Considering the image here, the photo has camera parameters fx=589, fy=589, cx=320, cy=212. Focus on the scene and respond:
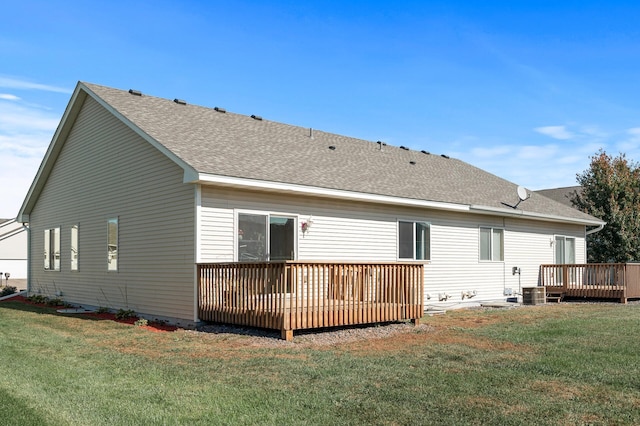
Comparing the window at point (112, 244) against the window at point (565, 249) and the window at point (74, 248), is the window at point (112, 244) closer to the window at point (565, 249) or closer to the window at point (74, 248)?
the window at point (74, 248)

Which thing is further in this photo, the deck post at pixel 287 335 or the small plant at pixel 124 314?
the small plant at pixel 124 314

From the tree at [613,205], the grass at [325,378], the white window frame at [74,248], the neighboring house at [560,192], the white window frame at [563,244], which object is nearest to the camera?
the grass at [325,378]

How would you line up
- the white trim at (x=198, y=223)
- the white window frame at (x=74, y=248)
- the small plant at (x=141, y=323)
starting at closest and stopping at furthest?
the white trim at (x=198, y=223) → the small plant at (x=141, y=323) → the white window frame at (x=74, y=248)

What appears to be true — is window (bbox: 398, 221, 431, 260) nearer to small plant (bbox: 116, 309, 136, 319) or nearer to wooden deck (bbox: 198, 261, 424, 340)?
wooden deck (bbox: 198, 261, 424, 340)

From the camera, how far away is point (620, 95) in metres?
16.7

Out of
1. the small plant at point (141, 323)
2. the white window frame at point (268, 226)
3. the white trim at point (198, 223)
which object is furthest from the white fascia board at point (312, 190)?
the small plant at point (141, 323)

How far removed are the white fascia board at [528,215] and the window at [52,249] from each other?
12.6 metres

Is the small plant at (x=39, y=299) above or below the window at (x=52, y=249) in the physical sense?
below

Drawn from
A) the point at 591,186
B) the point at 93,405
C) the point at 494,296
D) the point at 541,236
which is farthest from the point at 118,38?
the point at 591,186

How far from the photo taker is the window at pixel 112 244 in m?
14.6

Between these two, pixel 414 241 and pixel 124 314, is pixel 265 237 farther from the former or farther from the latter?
pixel 414 241

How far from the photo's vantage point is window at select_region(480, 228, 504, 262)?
60.5 feet

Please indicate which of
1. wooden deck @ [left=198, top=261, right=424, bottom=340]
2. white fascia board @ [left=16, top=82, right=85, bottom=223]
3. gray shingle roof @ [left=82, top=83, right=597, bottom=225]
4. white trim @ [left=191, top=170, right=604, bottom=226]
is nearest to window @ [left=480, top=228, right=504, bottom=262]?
white trim @ [left=191, top=170, right=604, bottom=226]

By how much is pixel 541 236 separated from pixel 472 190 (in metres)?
3.52
